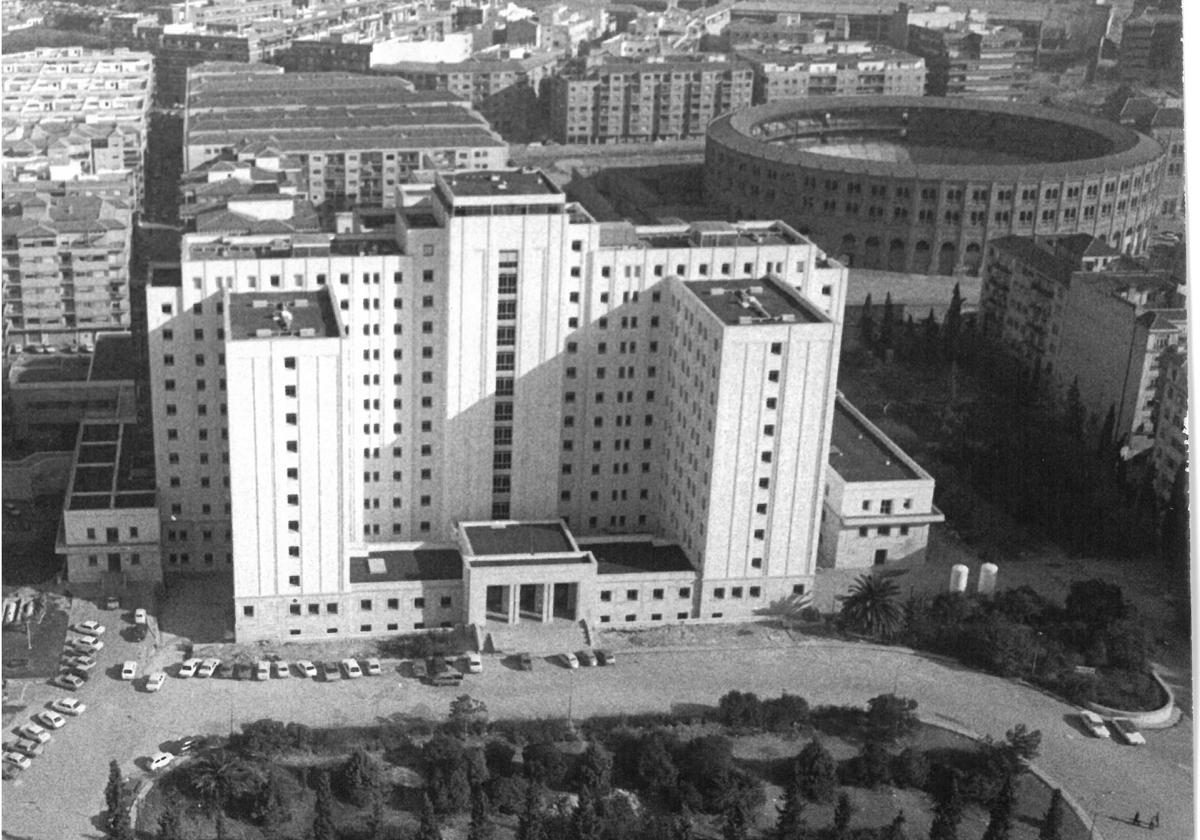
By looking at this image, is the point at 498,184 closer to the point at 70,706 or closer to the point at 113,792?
the point at 70,706

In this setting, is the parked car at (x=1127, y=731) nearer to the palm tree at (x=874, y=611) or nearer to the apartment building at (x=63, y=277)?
the palm tree at (x=874, y=611)

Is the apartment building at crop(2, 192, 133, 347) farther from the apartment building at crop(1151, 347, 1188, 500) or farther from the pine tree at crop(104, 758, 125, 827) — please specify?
the apartment building at crop(1151, 347, 1188, 500)

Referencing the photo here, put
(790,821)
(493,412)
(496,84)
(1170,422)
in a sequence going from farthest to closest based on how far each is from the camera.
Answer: (496,84) → (1170,422) → (493,412) → (790,821)

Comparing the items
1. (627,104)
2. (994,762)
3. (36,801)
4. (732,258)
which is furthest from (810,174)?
(36,801)

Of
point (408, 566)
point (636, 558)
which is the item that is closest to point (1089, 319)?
point (636, 558)

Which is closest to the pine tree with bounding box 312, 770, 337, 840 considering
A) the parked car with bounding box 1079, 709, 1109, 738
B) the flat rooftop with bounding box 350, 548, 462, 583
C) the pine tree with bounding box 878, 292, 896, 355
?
the flat rooftop with bounding box 350, 548, 462, 583

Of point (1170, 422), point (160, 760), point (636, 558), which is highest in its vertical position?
point (1170, 422)

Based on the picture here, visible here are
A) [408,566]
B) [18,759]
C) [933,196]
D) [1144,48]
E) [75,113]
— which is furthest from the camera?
[75,113]
